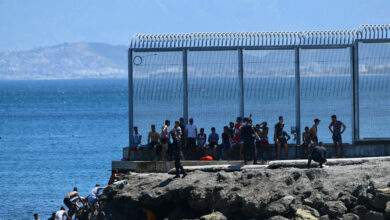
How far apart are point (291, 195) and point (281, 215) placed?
0.90 m

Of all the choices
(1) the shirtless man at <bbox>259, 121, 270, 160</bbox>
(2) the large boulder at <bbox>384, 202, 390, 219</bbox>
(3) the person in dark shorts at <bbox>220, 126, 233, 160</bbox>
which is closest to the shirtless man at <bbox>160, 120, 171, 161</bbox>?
(3) the person in dark shorts at <bbox>220, 126, 233, 160</bbox>

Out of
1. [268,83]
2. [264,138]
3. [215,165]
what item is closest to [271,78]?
[268,83]

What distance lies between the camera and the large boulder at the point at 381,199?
2120cm

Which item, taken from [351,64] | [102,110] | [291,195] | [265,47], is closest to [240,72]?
[265,47]

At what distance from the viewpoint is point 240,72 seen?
27484mm

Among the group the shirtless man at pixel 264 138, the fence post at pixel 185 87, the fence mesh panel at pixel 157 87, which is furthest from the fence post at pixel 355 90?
the fence mesh panel at pixel 157 87

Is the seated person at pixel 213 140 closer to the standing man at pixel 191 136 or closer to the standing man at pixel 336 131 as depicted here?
the standing man at pixel 191 136

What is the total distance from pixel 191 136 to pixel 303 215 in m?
6.98

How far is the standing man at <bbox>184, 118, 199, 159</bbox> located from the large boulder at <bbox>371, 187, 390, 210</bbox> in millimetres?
7701

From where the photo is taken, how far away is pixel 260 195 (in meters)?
22.4

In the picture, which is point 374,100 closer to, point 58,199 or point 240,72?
point 240,72

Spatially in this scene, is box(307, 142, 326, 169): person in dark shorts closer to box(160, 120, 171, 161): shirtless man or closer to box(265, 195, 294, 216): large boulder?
box(265, 195, 294, 216): large boulder

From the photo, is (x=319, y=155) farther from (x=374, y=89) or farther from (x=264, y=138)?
(x=374, y=89)

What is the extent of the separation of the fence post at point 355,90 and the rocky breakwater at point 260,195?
11.2ft
